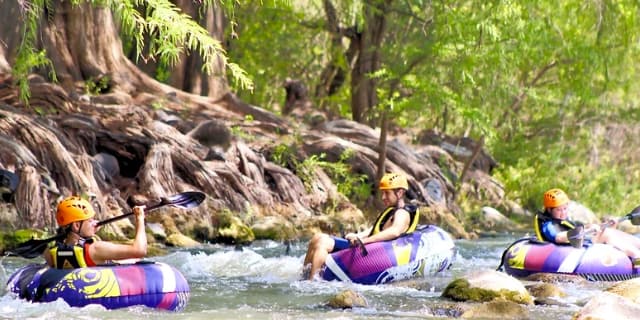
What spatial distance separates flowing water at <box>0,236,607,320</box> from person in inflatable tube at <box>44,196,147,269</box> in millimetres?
371

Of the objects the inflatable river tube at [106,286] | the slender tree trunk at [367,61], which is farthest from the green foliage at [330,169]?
the inflatable river tube at [106,286]

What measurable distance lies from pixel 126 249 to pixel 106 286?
30 centimetres

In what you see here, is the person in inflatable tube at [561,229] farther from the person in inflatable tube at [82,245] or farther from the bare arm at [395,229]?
the person in inflatable tube at [82,245]

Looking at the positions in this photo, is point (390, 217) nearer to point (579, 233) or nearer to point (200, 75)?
point (579, 233)

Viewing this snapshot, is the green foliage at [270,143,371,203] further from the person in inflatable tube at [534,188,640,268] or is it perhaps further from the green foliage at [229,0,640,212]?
the person in inflatable tube at [534,188,640,268]

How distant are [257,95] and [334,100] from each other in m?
2.01

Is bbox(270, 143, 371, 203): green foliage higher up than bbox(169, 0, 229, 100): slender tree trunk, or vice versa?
bbox(169, 0, 229, 100): slender tree trunk

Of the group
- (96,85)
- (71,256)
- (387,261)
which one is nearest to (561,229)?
(387,261)

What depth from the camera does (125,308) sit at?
8203 millimetres

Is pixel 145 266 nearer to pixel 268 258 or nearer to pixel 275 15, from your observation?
pixel 268 258

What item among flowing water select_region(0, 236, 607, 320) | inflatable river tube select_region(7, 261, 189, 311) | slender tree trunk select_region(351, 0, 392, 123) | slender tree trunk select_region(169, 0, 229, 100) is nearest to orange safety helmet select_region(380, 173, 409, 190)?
flowing water select_region(0, 236, 607, 320)

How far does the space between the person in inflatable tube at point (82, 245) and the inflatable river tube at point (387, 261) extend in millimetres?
3162

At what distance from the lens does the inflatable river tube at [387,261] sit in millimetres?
10961

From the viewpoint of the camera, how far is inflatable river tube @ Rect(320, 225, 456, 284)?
10961 millimetres
